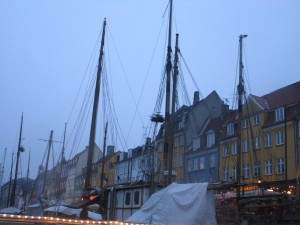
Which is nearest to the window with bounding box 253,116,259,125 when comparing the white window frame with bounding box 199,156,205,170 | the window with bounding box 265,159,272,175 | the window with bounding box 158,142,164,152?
the window with bounding box 265,159,272,175

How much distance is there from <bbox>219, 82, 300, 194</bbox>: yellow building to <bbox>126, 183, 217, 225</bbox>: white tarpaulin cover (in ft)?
89.8

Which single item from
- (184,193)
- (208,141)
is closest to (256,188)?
(184,193)

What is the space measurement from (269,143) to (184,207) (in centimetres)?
3667

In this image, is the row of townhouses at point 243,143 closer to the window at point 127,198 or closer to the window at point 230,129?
the window at point 230,129

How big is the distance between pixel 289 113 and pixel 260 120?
5.20 metres

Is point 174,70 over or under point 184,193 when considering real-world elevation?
over

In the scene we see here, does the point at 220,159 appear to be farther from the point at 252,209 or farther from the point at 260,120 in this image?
the point at 252,209

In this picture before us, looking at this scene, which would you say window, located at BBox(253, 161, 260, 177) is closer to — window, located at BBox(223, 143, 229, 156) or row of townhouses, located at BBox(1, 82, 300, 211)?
row of townhouses, located at BBox(1, 82, 300, 211)

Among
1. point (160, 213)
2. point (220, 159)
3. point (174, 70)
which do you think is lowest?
point (160, 213)

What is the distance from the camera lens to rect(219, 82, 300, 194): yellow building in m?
48.7

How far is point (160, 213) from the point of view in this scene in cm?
1955

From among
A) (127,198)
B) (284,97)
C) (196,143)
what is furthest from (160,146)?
(127,198)

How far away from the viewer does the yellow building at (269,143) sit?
48.7 meters

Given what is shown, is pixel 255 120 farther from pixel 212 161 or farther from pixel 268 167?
pixel 212 161
